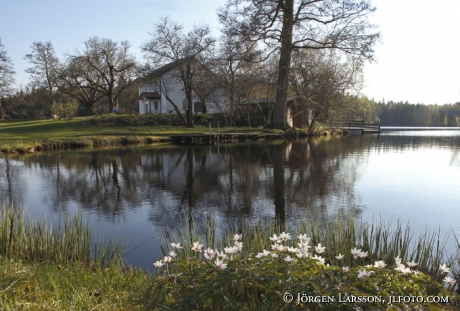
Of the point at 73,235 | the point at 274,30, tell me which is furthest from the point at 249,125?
the point at 73,235

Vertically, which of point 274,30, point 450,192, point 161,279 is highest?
point 274,30

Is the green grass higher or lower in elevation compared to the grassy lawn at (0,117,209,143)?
lower

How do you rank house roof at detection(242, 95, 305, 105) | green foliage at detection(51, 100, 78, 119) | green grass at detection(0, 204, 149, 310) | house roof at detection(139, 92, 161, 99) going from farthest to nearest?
house roof at detection(139, 92, 161, 99)
green foliage at detection(51, 100, 78, 119)
house roof at detection(242, 95, 305, 105)
green grass at detection(0, 204, 149, 310)

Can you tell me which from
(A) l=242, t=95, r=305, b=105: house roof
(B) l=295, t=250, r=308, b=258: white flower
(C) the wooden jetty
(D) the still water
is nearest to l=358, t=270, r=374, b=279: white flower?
(B) l=295, t=250, r=308, b=258: white flower

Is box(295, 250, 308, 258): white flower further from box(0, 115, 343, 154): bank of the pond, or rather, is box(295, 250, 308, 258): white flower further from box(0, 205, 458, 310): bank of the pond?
box(0, 115, 343, 154): bank of the pond

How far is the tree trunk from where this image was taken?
2977 centimetres

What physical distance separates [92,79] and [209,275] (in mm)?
45709

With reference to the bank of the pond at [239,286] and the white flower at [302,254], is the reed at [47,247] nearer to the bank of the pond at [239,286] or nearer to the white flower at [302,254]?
the bank of the pond at [239,286]

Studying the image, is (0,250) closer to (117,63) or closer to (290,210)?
(290,210)

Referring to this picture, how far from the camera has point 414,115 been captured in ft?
362

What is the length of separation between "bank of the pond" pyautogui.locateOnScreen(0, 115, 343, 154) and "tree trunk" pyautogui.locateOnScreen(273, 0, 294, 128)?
6.23ft

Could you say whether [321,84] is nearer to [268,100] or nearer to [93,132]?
[268,100]

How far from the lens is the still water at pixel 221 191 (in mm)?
8055

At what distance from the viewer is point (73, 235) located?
5.38 metres
